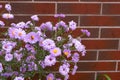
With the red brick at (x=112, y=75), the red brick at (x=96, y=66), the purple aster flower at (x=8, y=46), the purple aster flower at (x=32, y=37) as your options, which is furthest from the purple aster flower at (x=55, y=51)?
the red brick at (x=112, y=75)

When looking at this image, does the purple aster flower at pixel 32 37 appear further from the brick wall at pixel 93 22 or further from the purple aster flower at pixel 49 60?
the brick wall at pixel 93 22

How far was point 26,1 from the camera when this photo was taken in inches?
87.7

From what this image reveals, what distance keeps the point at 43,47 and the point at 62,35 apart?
269 mm

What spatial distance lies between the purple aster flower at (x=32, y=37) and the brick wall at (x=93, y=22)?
45cm

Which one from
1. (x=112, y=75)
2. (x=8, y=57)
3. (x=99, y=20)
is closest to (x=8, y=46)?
(x=8, y=57)

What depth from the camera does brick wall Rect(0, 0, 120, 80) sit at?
7.37 feet

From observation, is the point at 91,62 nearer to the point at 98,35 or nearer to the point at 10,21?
the point at 98,35

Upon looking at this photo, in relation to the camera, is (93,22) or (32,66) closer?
(32,66)

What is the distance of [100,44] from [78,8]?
12.3 inches

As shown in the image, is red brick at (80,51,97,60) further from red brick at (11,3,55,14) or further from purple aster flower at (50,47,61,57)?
purple aster flower at (50,47,61,57)

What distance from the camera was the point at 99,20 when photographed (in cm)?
231

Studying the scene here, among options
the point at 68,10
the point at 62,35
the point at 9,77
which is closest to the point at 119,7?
the point at 68,10

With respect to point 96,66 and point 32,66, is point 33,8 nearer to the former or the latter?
point 32,66

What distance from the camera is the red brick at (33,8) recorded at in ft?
7.32
